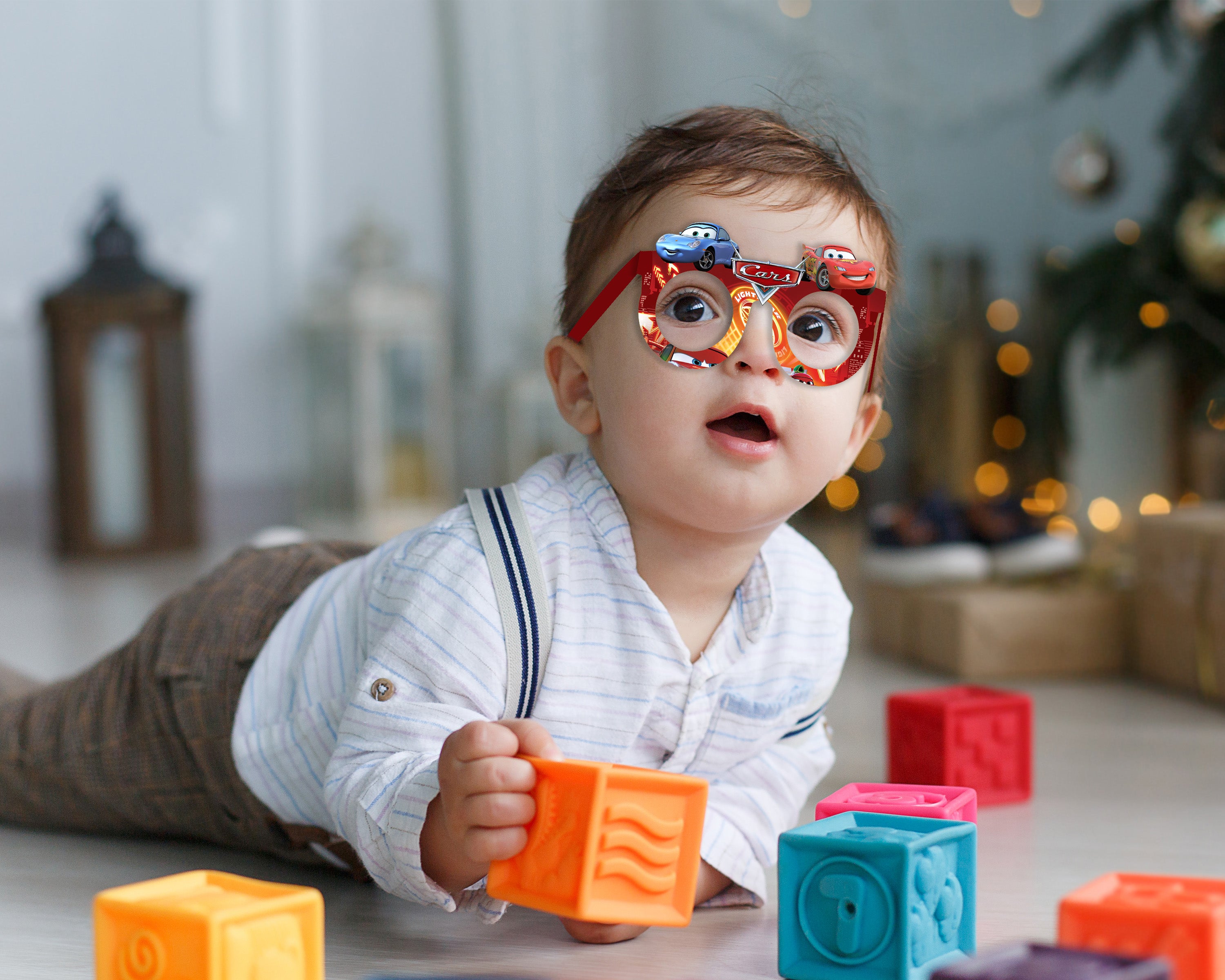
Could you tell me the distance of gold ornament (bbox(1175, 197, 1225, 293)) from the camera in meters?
1.61

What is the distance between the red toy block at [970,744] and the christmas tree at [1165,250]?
2.84ft

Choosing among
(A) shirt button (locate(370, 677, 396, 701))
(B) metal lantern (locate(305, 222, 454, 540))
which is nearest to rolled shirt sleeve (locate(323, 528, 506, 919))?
(A) shirt button (locate(370, 677, 396, 701))

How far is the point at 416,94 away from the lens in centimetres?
325

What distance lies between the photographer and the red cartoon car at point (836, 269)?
2.17ft

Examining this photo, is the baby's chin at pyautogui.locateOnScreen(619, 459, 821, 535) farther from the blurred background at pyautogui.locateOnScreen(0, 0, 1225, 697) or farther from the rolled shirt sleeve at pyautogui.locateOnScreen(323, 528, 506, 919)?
the blurred background at pyautogui.locateOnScreen(0, 0, 1225, 697)

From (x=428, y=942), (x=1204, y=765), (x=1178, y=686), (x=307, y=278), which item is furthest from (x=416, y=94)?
(x=428, y=942)

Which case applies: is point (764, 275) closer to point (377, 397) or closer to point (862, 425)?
point (862, 425)

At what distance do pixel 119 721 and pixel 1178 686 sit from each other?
108 cm

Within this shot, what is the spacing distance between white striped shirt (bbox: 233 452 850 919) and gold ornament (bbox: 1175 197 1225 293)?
1067 mm

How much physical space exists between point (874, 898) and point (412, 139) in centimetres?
298

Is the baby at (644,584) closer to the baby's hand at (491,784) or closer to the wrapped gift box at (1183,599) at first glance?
the baby's hand at (491,784)

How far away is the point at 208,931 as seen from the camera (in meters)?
0.48

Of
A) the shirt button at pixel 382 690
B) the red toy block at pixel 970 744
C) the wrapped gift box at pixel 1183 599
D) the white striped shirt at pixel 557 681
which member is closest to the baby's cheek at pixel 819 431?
the white striped shirt at pixel 557 681

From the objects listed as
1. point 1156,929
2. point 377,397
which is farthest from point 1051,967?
point 377,397
